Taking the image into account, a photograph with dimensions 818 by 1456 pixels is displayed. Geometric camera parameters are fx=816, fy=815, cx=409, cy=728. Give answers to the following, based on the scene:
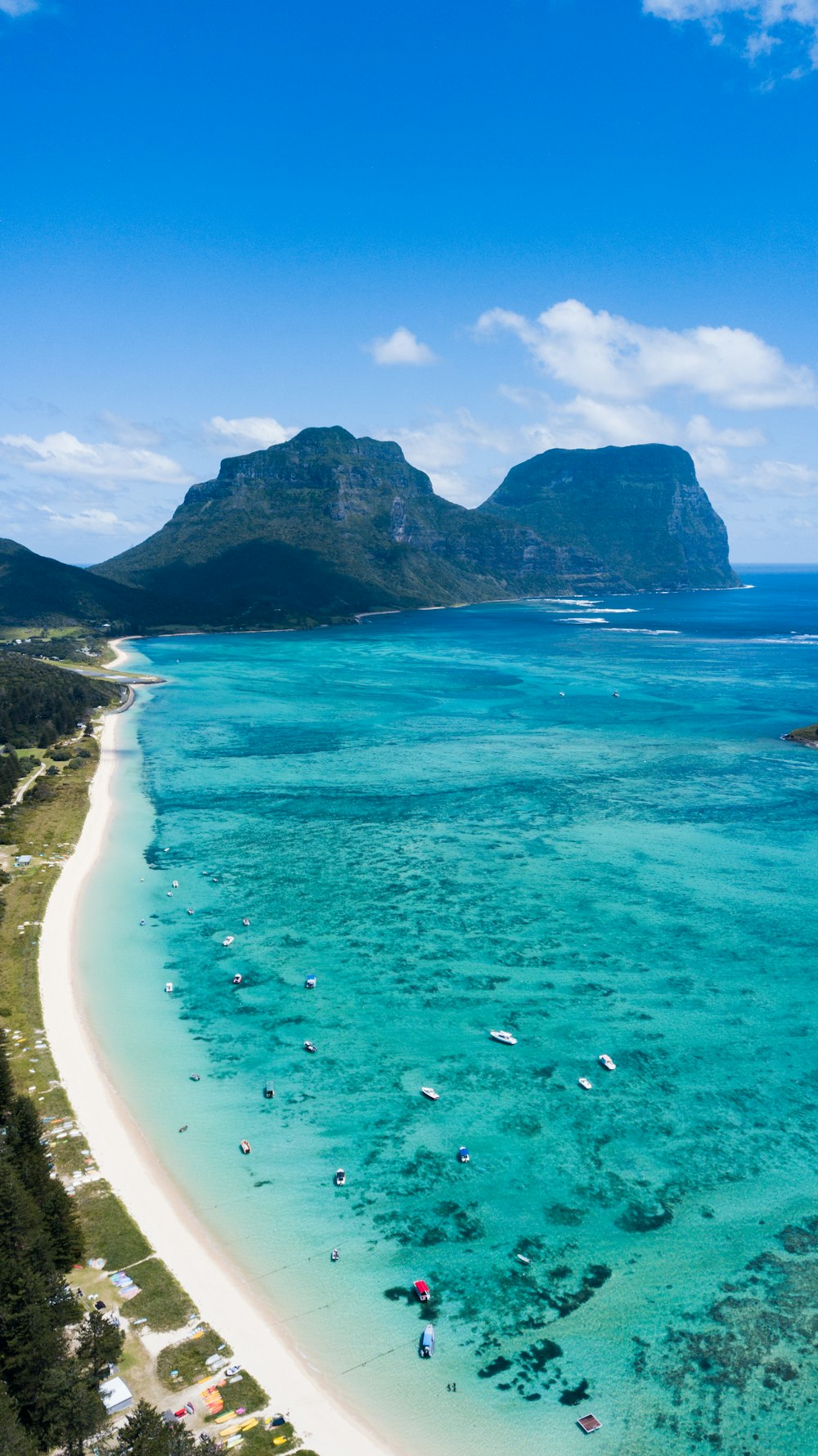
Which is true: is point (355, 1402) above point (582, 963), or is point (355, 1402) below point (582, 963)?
below

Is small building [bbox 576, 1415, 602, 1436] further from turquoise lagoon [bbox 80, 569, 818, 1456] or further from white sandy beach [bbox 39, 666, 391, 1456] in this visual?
white sandy beach [bbox 39, 666, 391, 1456]

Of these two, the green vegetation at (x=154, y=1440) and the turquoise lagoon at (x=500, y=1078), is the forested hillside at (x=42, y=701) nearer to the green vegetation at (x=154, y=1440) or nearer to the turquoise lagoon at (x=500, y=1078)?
the turquoise lagoon at (x=500, y=1078)

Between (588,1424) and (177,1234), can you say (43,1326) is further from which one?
(588,1424)

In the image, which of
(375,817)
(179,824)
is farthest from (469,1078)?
(179,824)

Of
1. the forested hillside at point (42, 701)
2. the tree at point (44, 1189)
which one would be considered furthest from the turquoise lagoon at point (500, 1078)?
the forested hillside at point (42, 701)

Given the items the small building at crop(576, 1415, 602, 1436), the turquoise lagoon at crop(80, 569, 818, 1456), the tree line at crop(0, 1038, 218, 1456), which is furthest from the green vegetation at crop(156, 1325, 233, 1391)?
the small building at crop(576, 1415, 602, 1436)

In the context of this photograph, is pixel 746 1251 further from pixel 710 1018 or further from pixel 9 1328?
pixel 9 1328

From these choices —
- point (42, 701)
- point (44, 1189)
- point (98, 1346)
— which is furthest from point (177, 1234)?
point (42, 701)

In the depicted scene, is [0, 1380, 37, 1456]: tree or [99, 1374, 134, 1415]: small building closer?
[0, 1380, 37, 1456]: tree
